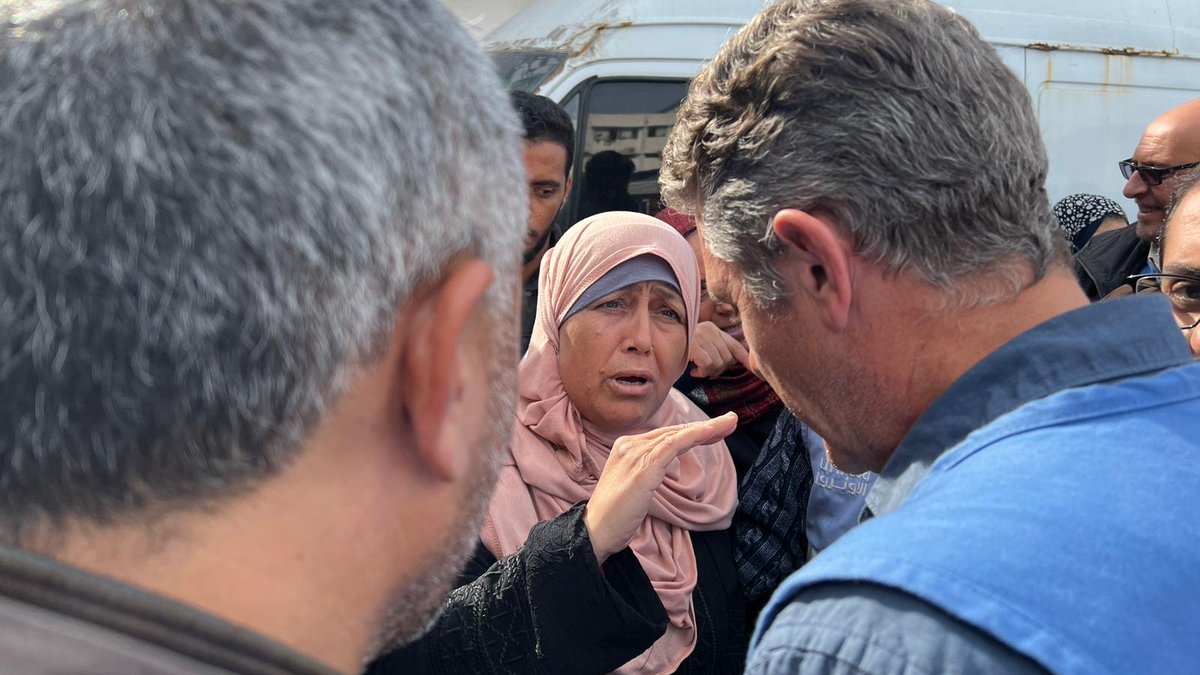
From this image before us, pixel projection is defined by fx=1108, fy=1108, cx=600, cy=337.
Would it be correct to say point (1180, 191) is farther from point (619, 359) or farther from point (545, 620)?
point (545, 620)

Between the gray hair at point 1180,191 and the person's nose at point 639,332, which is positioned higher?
the gray hair at point 1180,191

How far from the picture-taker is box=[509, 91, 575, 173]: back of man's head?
3.96m

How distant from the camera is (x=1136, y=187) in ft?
15.2

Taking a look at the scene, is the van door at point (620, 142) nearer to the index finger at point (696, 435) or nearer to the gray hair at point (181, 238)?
the index finger at point (696, 435)

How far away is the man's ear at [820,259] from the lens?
1.49m

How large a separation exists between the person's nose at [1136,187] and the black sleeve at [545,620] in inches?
134

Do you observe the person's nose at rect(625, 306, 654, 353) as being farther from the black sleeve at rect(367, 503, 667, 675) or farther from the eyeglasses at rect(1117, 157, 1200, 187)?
the eyeglasses at rect(1117, 157, 1200, 187)

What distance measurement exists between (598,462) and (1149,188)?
2994mm

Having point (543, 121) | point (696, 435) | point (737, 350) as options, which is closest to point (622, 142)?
point (543, 121)

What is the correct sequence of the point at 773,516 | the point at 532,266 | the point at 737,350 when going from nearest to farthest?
the point at 773,516, the point at 737,350, the point at 532,266

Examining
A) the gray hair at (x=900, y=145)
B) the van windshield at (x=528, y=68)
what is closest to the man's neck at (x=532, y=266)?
the van windshield at (x=528, y=68)

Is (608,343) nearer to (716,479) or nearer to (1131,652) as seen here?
(716,479)

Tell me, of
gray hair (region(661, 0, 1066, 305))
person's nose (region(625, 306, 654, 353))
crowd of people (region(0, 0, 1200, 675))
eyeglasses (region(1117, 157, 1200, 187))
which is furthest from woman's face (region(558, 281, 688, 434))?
eyeglasses (region(1117, 157, 1200, 187))

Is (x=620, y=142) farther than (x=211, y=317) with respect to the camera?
Result: Yes
